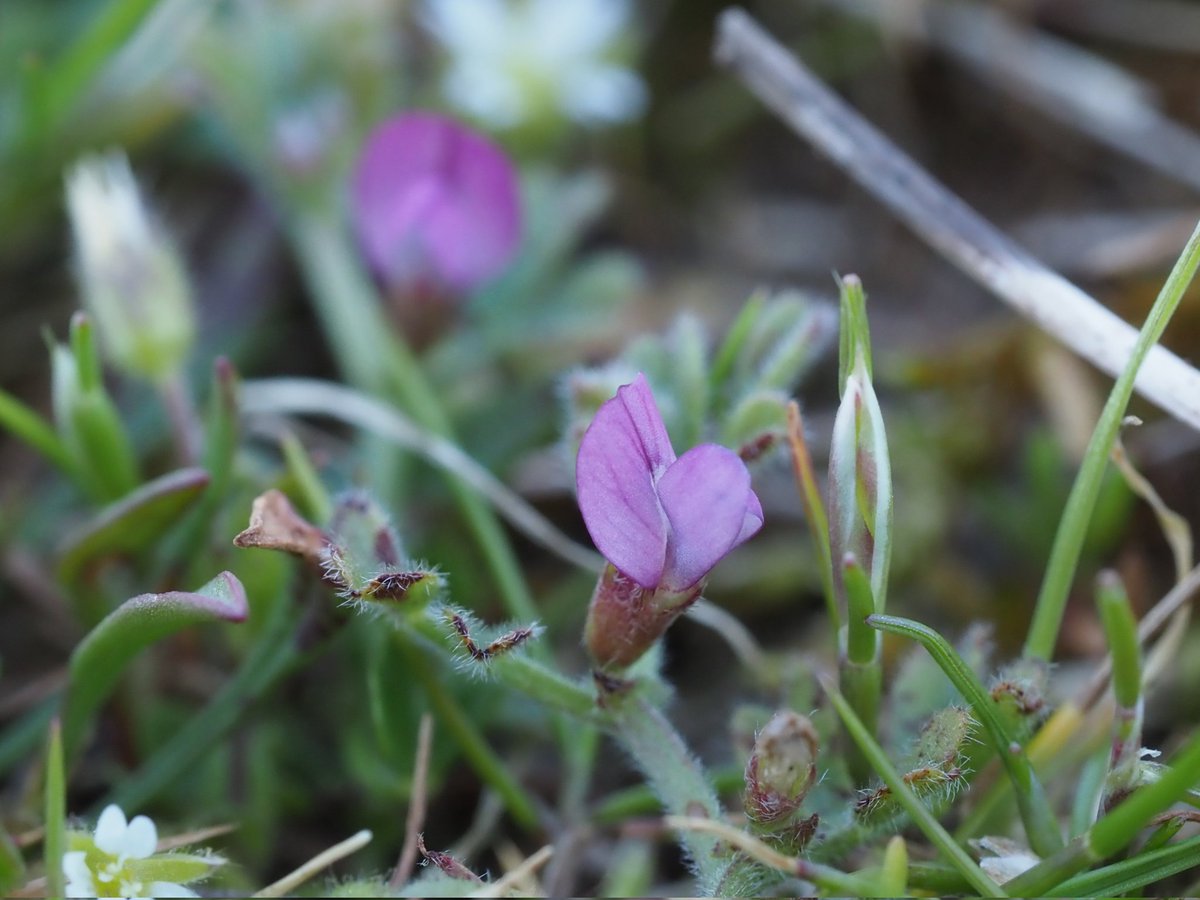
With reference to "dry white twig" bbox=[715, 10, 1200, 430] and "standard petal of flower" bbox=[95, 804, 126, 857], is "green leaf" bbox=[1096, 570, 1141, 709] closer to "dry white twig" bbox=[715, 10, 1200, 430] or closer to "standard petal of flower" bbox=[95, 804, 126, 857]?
"dry white twig" bbox=[715, 10, 1200, 430]

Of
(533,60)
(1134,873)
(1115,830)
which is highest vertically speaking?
(533,60)

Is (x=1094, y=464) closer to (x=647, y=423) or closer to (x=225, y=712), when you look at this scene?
(x=647, y=423)

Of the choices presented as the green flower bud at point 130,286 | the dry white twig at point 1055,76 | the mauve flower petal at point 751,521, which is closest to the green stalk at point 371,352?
the green flower bud at point 130,286

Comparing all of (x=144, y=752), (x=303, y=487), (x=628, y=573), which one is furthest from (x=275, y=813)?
(x=628, y=573)

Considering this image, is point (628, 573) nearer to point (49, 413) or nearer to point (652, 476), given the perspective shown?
point (652, 476)

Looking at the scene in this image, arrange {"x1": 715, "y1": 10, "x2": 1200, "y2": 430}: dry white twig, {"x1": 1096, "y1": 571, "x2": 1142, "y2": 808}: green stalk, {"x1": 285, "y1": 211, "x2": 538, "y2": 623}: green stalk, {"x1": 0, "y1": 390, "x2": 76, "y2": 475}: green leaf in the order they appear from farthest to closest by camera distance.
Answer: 1. {"x1": 285, "y1": 211, "x2": 538, "y2": 623}: green stalk
2. {"x1": 0, "y1": 390, "x2": 76, "y2": 475}: green leaf
3. {"x1": 715, "y1": 10, "x2": 1200, "y2": 430}: dry white twig
4. {"x1": 1096, "y1": 571, "x2": 1142, "y2": 808}: green stalk

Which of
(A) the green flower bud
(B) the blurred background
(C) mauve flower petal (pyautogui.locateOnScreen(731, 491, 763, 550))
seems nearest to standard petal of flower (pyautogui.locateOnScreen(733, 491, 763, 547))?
(C) mauve flower petal (pyautogui.locateOnScreen(731, 491, 763, 550))

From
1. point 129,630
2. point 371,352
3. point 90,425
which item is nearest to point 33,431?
point 90,425
